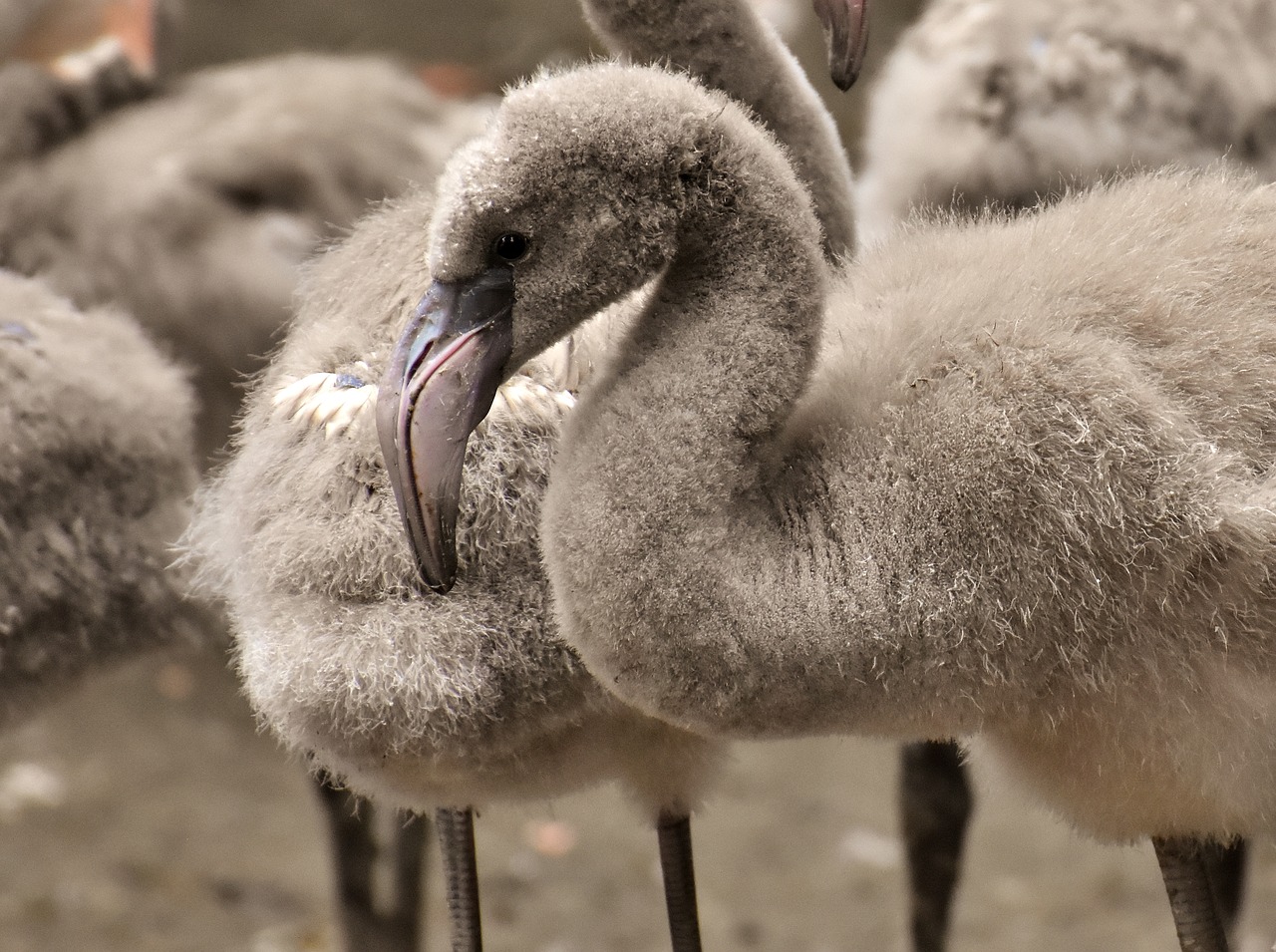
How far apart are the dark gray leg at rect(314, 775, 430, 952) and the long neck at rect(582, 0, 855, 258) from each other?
1154 mm

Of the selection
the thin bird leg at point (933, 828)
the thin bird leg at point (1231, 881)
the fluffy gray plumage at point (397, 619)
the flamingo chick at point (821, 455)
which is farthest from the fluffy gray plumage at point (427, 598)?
the thin bird leg at point (1231, 881)

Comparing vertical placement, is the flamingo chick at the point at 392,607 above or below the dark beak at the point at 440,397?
below

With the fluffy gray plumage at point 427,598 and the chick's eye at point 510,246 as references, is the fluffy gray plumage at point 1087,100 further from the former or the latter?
the chick's eye at point 510,246

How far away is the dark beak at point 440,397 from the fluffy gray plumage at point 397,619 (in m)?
0.14

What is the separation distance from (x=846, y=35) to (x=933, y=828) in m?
1.21

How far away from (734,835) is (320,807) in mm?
1238

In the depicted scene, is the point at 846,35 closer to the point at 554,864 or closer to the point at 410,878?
the point at 410,878

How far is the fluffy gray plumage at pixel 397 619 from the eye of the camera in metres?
1.34

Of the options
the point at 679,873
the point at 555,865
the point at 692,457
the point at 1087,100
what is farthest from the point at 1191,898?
the point at 555,865

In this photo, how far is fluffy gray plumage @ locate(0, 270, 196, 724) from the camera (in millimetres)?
1733

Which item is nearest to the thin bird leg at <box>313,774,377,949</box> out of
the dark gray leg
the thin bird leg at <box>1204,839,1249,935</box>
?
the dark gray leg

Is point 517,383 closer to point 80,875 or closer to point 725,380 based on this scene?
point 725,380

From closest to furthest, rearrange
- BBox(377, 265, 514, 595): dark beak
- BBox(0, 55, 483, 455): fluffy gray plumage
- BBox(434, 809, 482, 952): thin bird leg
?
BBox(377, 265, 514, 595): dark beak
BBox(434, 809, 482, 952): thin bird leg
BBox(0, 55, 483, 455): fluffy gray plumage

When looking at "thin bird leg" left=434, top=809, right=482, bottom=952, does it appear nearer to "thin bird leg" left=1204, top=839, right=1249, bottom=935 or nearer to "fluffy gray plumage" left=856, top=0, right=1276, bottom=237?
"fluffy gray plumage" left=856, top=0, right=1276, bottom=237
